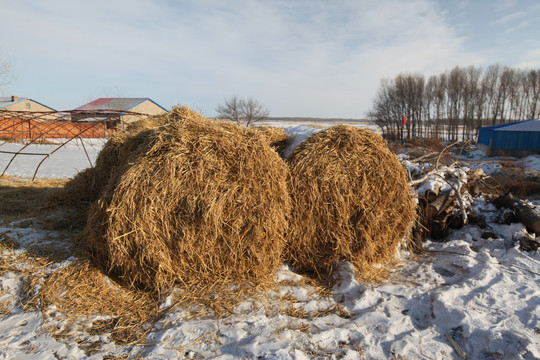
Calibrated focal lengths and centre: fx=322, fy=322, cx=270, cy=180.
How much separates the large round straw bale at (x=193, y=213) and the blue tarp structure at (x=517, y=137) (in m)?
32.8

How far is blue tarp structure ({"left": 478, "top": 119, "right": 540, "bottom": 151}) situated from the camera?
27723 millimetres

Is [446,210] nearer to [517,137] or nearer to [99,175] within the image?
[99,175]

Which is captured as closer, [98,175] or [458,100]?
[98,175]

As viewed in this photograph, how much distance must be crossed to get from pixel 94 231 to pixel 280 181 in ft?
7.56

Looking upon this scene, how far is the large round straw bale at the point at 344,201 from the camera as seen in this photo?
4293 mm

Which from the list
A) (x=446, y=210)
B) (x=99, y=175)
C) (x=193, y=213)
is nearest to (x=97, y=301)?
(x=193, y=213)

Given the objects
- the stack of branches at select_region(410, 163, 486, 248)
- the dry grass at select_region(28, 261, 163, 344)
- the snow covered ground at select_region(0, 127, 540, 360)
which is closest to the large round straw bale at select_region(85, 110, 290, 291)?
→ the dry grass at select_region(28, 261, 163, 344)

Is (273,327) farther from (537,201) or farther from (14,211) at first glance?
(537,201)

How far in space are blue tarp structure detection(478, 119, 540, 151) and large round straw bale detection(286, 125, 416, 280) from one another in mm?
31190

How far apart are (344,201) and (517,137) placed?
32887 mm

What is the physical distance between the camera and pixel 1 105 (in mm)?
42562

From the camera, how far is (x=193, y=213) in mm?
3648

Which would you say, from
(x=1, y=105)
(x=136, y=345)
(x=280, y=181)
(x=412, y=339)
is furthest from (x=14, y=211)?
(x=1, y=105)

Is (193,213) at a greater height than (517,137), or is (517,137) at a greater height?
(193,213)
